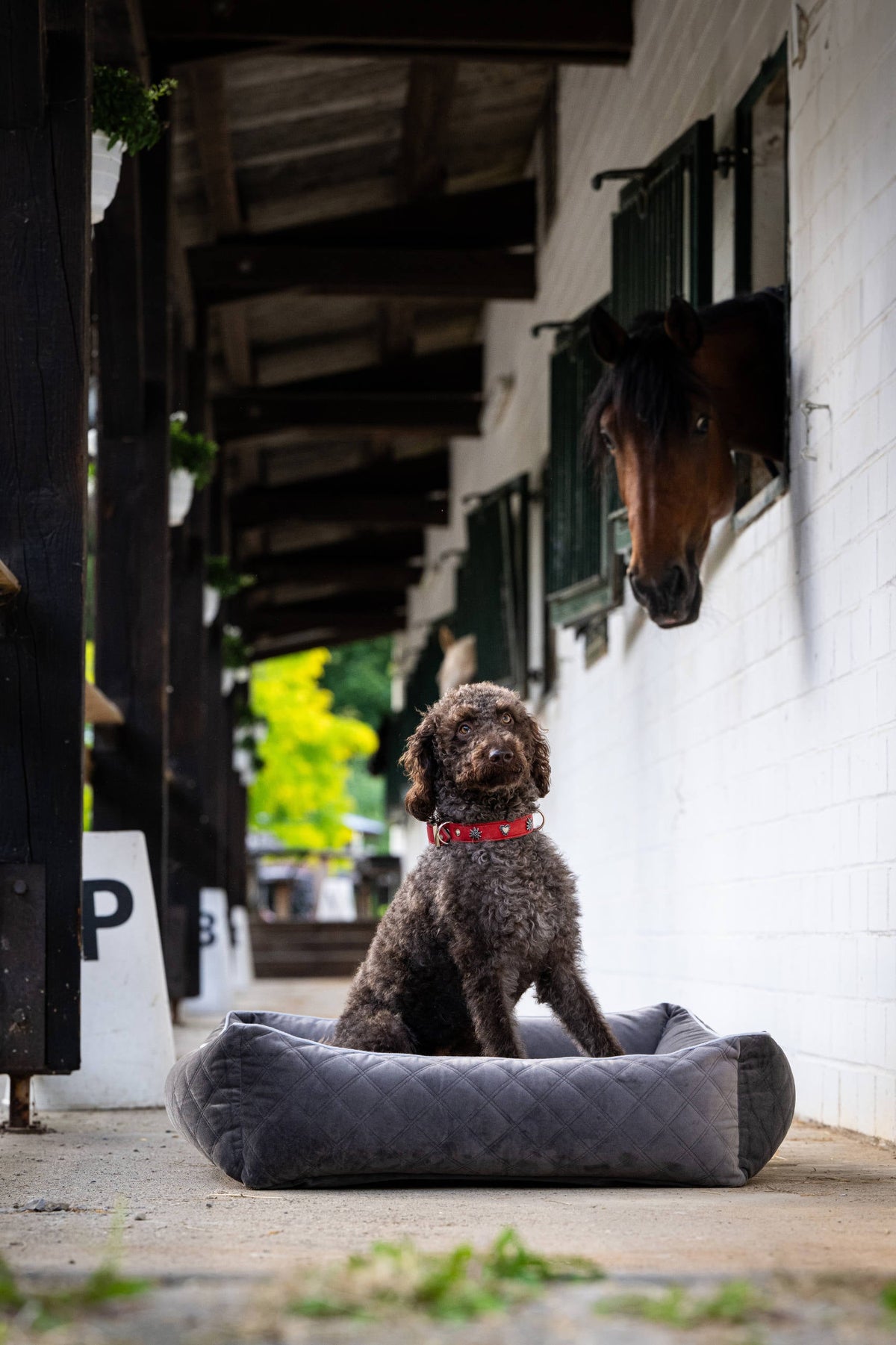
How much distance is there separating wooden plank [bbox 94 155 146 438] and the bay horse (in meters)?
2.47

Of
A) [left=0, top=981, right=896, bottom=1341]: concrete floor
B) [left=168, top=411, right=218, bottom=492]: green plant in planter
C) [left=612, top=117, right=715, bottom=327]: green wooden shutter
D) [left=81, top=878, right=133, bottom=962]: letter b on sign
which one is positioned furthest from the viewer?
[left=168, top=411, right=218, bottom=492]: green plant in planter

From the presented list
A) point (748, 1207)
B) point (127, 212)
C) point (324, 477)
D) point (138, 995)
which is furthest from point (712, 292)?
point (324, 477)

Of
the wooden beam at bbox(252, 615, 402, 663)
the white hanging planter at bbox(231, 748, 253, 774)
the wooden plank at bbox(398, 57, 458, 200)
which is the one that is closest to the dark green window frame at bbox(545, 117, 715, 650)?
the wooden plank at bbox(398, 57, 458, 200)

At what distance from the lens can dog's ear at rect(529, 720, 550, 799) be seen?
3.56 meters

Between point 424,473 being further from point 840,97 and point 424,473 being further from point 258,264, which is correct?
point 840,97

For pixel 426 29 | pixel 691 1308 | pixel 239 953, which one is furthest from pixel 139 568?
pixel 239 953

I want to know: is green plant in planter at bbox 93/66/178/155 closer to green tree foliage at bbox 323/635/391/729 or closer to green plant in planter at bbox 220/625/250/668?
green plant in planter at bbox 220/625/250/668

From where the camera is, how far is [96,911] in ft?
17.4

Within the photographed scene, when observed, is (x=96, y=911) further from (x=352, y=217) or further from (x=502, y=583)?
(x=352, y=217)

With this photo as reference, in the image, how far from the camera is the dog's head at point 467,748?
11.2 feet

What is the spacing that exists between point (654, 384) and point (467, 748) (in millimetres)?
1728

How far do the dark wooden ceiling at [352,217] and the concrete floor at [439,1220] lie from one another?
16.4 feet

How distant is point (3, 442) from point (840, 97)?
241cm

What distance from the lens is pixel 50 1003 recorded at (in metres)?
4.16
